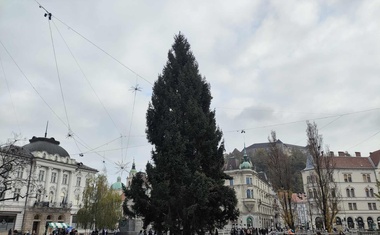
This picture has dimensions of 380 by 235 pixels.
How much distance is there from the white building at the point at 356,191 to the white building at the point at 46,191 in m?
49.8

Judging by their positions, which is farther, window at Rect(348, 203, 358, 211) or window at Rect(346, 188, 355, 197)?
window at Rect(346, 188, 355, 197)

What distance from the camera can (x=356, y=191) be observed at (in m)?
66.6

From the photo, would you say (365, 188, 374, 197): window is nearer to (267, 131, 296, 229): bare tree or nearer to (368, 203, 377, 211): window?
(368, 203, 377, 211): window

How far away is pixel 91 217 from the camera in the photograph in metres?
40.2

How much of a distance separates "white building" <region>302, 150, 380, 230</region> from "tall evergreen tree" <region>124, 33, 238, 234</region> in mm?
50436

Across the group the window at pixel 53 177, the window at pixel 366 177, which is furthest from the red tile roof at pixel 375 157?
the window at pixel 53 177

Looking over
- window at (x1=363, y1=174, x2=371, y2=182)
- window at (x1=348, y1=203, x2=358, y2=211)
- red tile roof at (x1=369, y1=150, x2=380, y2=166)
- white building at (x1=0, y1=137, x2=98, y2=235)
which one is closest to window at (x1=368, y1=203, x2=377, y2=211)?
window at (x1=348, y1=203, x2=358, y2=211)

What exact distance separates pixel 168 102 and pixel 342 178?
2410 inches

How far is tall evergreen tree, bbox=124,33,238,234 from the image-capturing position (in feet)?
57.3

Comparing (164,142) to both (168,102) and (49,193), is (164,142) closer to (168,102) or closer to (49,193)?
(168,102)

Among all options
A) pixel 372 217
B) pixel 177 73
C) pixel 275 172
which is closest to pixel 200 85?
pixel 177 73

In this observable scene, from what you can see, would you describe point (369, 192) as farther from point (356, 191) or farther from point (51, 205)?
point (51, 205)

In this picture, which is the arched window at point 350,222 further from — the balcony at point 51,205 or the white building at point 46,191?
the balcony at point 51,205

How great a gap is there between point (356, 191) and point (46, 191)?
2563 inches
